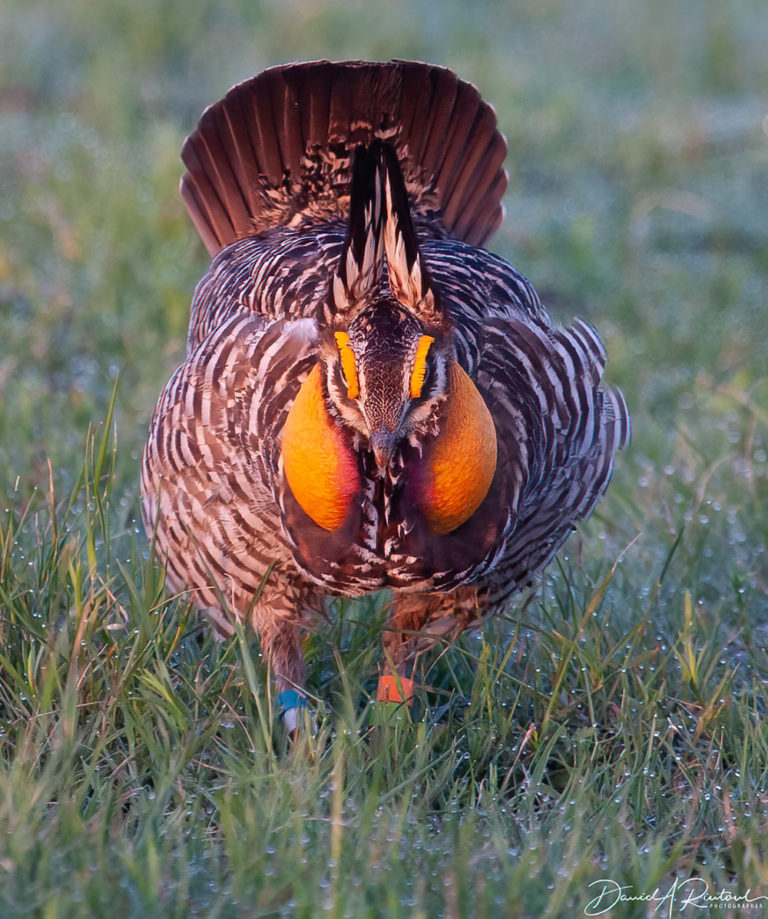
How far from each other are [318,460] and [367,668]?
29.0 inches

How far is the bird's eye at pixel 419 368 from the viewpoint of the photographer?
245cm

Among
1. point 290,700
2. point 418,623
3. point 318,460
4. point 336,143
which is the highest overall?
point 336,143

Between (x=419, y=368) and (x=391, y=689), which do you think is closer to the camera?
(x=419, y=368)

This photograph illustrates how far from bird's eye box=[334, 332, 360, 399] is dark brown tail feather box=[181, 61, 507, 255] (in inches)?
53.5

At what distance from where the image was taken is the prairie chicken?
2.56 metres

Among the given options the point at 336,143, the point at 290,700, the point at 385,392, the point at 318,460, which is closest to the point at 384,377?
the point at 385,392

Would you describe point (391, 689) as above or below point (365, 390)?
below

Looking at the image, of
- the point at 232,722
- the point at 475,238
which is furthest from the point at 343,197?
the point at 232,722

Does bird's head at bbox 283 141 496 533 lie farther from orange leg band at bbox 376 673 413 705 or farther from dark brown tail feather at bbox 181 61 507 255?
dark brown tail feather at bbox 181 61 507 255

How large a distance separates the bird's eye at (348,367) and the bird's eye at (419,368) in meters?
0.11

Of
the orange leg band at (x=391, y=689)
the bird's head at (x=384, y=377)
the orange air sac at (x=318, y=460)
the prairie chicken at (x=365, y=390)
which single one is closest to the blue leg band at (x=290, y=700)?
the prairie chicken at (x=365, y=390)

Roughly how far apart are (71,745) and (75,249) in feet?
13.3

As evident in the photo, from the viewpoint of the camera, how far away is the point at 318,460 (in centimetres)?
256

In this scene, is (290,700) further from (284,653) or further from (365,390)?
(365,390)
